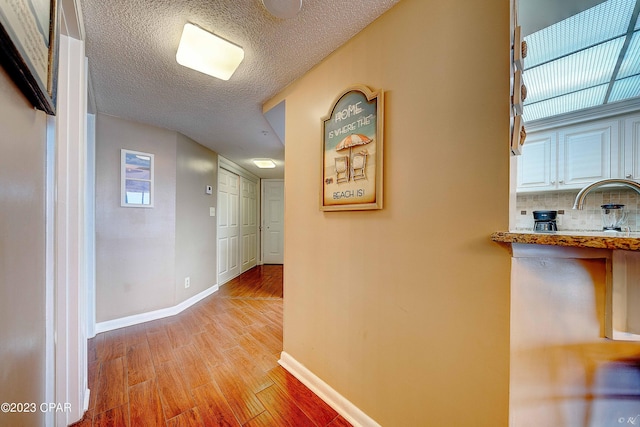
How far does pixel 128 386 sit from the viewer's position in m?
1.55

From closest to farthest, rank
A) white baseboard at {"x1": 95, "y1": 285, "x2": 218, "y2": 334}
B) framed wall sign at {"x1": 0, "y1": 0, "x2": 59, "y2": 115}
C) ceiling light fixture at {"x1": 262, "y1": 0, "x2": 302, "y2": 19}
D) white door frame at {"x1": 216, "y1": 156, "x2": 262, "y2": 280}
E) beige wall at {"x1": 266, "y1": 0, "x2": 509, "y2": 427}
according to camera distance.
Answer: framed wall sign at {"x1": 0, "y1": 0, "x2": 59, "y2": 115}, beige wall at {"x1": 266, "y1": 0, "x2": 509, "y2": 427}, ceiling light fixture at {"x1": 262, "y1": 0, "x2": 302, "y2": 19}, white baseboard at {"x1": 95, "y1": 285, "x2": 218, "y2": 334}, white door frame at {"x1": 216, "y1": 156, "x2": 262, "y2": 280}

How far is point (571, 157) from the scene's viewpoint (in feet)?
7.73

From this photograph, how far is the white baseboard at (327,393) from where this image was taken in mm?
1258

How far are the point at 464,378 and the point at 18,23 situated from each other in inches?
63.4

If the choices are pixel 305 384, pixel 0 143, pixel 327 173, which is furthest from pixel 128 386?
pixel 327 173

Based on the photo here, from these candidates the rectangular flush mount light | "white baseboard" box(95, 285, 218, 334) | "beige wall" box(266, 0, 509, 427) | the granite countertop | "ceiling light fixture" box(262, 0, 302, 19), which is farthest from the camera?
"white baseboard" box(95, 285, 218, 334)

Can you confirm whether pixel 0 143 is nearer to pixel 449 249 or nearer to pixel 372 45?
pixel 449 249

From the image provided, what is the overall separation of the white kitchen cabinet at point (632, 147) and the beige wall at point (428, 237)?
245 cm

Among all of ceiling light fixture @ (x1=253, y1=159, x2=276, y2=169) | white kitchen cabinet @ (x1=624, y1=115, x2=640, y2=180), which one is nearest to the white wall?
ceiling light fixture @ (x1=253, y1=159, x2=276, y2=169)

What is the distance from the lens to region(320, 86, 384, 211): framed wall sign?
3.94 feet

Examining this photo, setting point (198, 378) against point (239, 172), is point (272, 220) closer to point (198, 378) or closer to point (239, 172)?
point (239, 172)

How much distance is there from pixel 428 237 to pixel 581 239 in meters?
0.45

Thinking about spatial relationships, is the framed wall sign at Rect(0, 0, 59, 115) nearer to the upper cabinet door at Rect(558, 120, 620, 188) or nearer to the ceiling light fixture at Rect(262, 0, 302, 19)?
the ceiling light fixture at Rect(262, 0, 302, 19)

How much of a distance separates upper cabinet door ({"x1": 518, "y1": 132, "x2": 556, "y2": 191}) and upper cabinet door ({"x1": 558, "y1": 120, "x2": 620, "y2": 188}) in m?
0.06
